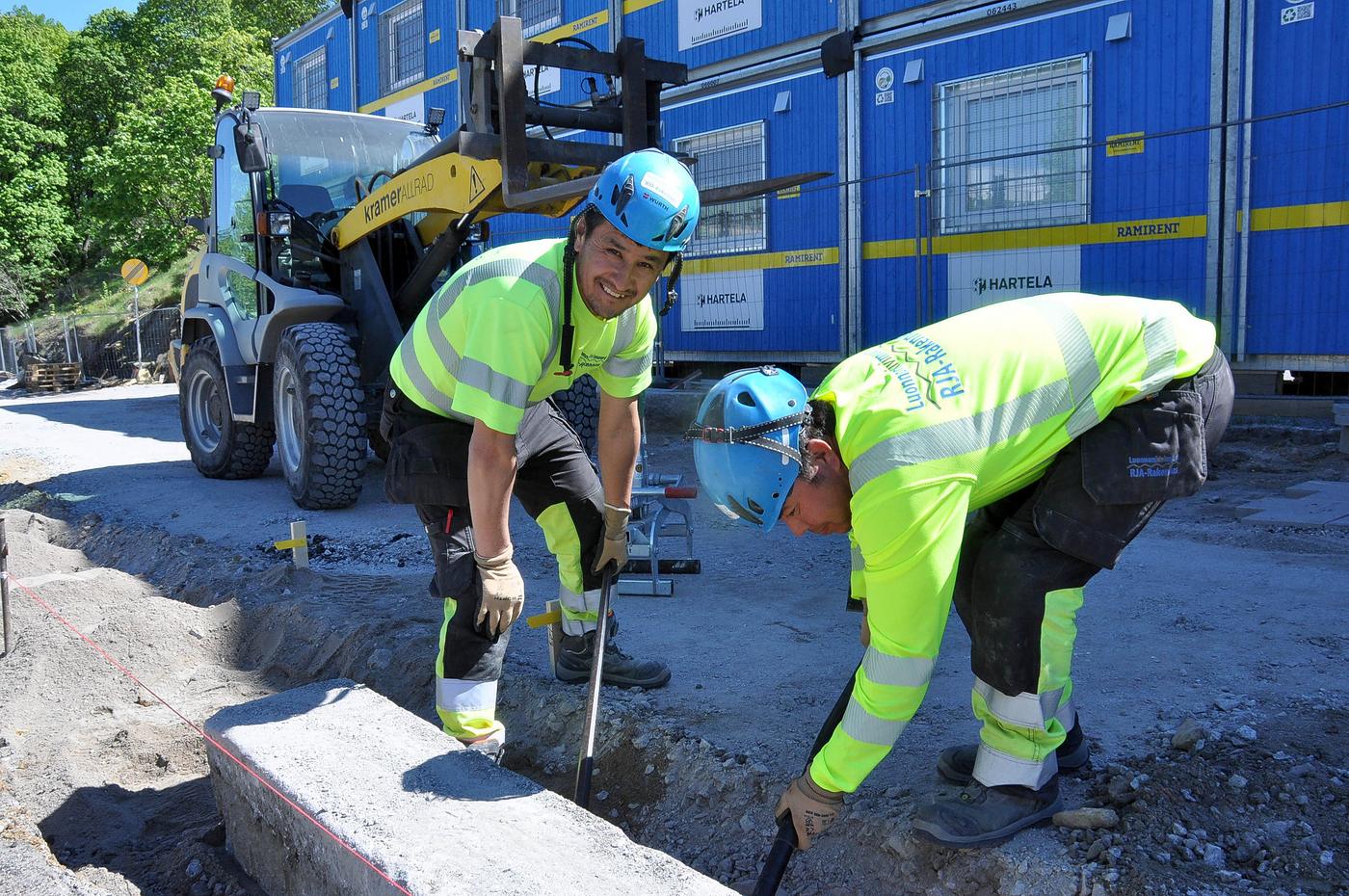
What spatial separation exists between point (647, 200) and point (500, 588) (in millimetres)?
1183

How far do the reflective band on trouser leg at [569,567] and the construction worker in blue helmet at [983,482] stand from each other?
1209 millimetres

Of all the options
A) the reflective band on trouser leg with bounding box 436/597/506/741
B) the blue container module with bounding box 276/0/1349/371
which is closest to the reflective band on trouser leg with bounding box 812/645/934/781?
the reflective band on trouser leg with bounding box 436/597/506/741

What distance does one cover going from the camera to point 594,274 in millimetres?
2877

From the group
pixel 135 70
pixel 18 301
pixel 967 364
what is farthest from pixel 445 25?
pixel 135 70

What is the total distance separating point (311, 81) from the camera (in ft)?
57.6

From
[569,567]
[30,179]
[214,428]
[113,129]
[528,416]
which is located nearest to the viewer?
[528,416]

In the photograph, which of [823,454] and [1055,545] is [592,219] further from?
[1055,545]

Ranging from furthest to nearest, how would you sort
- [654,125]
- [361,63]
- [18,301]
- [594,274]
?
[18,301]
[361,63]
[654,125]
[594,274]

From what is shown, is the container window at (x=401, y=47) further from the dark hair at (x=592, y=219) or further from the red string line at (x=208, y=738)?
the dark hair at (x=592, y=219)

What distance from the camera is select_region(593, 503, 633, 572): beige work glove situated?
356 centimetres

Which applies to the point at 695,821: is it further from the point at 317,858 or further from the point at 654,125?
the point at 654,125

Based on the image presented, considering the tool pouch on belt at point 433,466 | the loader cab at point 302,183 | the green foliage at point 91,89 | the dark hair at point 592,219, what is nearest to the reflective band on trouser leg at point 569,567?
the tool pouch on belt at point 433,466

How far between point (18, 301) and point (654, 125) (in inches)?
1226

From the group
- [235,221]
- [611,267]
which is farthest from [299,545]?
[235,221]
